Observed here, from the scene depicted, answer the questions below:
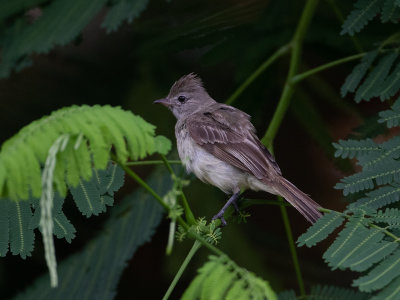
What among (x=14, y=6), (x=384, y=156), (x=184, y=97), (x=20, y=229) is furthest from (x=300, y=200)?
(x=14, y=6)

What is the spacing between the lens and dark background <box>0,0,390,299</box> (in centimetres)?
491

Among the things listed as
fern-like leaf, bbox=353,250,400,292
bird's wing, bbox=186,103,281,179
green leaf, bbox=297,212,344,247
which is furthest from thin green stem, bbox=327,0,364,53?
fern-like leaf, bbox=353,250,400,292

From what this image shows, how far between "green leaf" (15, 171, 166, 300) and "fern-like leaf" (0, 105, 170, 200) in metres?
1.95

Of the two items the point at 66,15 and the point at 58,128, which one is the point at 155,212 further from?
the point at 58,128

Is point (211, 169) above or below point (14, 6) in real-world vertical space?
below

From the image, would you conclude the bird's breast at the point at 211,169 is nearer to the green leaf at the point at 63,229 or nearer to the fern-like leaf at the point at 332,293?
the fern-like leaf at the point at 332,293

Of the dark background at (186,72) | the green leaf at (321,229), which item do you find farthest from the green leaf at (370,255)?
the dark background at (186,72)

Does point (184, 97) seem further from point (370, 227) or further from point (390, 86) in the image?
point (370, 227)

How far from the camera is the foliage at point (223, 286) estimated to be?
2.04 meters

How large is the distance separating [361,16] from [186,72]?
195cm

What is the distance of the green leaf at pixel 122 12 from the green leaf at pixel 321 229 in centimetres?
193

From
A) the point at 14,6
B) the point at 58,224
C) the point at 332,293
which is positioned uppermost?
the point at 14,6

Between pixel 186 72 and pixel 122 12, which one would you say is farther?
pixel 186 72

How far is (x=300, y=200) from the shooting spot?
11.6ft
